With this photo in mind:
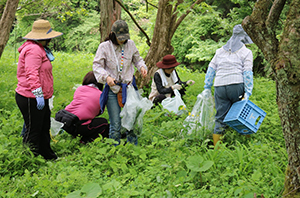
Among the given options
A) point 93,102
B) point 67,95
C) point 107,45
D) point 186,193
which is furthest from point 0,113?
point 186,193

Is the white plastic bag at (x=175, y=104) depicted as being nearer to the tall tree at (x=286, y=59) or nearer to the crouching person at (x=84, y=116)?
the crouching person at (x=84, y=116)

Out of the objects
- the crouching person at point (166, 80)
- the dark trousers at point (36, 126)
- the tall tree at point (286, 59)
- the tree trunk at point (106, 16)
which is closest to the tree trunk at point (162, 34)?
the tree trunk at point (106, 16)

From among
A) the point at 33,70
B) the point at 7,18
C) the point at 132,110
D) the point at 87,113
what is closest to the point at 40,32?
the point at 33,70

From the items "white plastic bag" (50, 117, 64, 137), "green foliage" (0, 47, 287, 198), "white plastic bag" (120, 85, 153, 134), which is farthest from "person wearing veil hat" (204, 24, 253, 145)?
"white plastic bag" (50, 117, 64, 137)

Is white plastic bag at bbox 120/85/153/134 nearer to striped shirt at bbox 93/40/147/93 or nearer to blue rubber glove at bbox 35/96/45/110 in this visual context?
striped shirt at bbox 93/40/147/93

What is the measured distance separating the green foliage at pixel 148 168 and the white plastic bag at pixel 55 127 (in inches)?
7.0

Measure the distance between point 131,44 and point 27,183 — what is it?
2.29m

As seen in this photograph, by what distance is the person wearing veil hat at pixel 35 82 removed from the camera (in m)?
3.71

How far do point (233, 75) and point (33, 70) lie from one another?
275 centimetres

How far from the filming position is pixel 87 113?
15.5 ft

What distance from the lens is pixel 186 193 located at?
10.3 feet

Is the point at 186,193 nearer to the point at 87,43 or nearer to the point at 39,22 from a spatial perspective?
the point at 39,22

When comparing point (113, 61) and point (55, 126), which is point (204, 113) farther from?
point (55, 126)

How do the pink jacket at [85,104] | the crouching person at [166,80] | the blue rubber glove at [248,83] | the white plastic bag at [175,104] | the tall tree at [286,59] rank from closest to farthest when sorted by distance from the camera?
the tall tree at [286,59] < the blue rubber glove at [248,83] < the pink jacket at [85,104] < the white plastic bag at [175,104] < the crouching person at [166,80]
